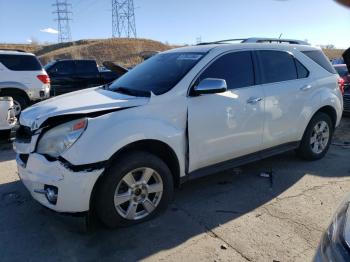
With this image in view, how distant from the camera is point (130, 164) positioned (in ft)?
12.0

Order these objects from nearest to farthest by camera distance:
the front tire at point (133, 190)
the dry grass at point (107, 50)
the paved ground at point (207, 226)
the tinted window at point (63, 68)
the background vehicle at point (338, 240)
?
the background vehicle at point (338, 240), the paved ground at point (207, 226), the front tire at point (133, 190), the tinted window at point (63, 68), the dry grass at point (107, 50)

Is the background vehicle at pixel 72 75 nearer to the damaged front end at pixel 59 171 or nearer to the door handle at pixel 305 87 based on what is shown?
the door handle at pixel 305 87

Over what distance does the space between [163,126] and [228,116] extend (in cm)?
91

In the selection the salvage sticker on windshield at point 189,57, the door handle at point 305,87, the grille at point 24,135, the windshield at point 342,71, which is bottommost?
the grille at point 24,135

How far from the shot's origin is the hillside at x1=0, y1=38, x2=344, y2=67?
214 feet

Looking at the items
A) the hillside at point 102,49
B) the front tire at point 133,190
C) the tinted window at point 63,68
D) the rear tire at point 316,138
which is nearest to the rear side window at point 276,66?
the rear tire at point 316,138

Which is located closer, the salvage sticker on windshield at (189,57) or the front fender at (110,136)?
the front fender at (110,136)

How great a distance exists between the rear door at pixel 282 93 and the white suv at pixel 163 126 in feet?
0.05

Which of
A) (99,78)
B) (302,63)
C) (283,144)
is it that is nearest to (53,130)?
(283,144)

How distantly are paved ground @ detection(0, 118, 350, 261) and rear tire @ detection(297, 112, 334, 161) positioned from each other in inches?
23.6

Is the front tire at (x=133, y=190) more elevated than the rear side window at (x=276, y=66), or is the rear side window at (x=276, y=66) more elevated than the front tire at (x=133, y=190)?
the rear side window at (x=276, y=66)

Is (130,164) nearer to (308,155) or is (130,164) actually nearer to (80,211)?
(80,211)

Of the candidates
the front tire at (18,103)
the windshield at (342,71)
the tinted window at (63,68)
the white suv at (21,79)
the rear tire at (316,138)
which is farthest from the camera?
the tinted window at (63,68)

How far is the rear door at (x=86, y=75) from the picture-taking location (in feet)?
49.5
